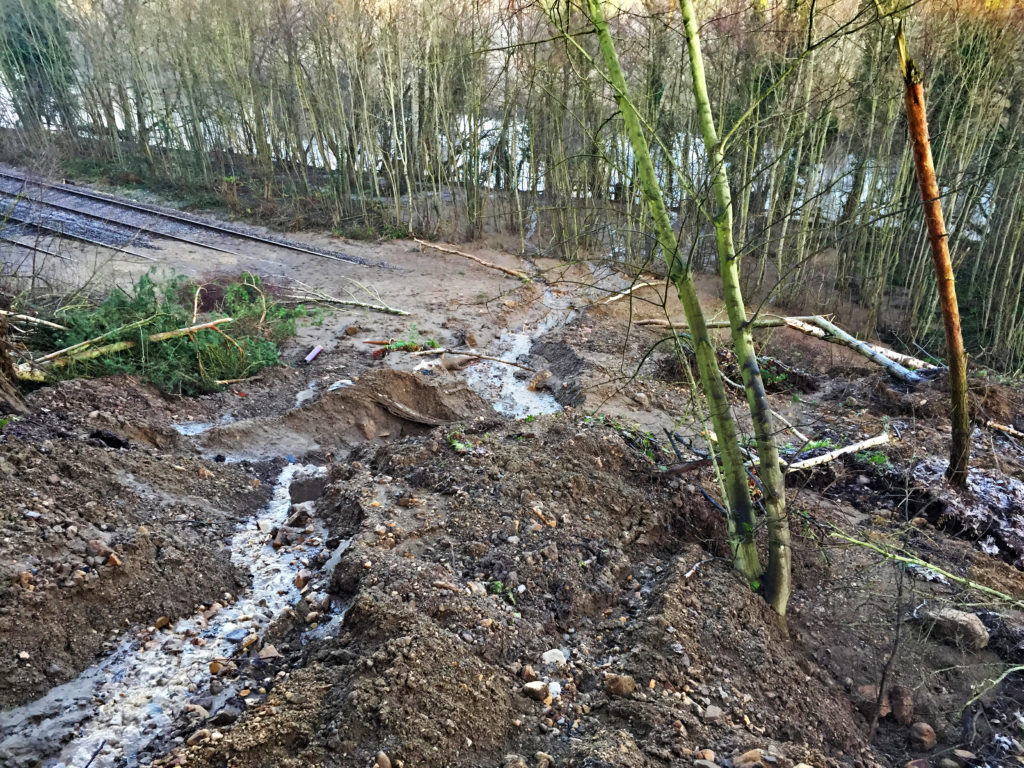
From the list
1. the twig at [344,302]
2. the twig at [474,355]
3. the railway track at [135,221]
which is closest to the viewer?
the twig at [474,355]

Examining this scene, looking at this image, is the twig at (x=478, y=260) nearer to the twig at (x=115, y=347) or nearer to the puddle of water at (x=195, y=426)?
the twig at (x=115, y=347)

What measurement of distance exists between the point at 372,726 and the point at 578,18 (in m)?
11.7

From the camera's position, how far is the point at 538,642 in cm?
396

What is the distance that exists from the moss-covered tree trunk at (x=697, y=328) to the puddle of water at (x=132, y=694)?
259cm

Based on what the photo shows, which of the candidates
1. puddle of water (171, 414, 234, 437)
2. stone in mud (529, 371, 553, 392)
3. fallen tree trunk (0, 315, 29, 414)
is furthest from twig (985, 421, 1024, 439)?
fallen tree trunk (0, 315, 29, 414)

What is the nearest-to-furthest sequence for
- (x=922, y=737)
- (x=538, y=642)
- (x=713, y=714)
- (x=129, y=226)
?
(x=713, y=714) < (x=922, y=737) < (x=538, y=642) < (x=129, y=226)

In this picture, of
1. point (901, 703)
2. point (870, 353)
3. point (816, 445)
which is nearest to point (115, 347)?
point (816, 445)

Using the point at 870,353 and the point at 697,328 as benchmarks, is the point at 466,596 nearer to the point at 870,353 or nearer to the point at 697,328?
the point at 697,328

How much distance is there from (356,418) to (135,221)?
11.5m

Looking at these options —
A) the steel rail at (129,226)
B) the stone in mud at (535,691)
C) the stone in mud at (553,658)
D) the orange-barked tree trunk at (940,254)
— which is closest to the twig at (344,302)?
the steel rail at (129,226)

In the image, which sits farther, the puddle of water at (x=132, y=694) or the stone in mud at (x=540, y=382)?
the stone in mud at (x=540, y=382)

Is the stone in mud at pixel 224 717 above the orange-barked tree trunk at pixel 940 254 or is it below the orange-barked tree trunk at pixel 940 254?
below

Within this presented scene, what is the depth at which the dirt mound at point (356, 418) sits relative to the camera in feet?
23.1

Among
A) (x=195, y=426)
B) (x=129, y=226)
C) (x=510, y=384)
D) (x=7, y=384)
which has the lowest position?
(x=510, y=384)
